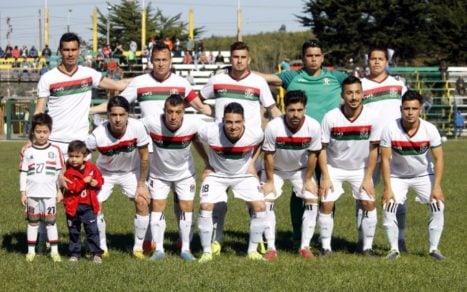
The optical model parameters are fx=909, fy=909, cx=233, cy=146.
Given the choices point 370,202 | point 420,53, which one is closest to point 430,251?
point 370,202

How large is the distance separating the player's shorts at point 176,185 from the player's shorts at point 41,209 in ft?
3.62

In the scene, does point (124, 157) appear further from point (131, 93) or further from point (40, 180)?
point (40, 180)

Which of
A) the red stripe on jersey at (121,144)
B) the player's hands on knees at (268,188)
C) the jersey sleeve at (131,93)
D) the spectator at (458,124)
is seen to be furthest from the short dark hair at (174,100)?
the spectator at (458,124)

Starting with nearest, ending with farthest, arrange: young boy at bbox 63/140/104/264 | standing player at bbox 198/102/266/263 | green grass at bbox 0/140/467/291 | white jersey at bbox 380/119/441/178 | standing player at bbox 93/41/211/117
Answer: green grass at bbox 0/140/467/291
young boy at bbox 63/140/104/264
standing player at bbox 198/102/266/263
white jersey at bbox 380/119/441/178
standing player at bbox 93/41/211/117

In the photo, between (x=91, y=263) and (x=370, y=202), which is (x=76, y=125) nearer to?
(x=91, y=263)

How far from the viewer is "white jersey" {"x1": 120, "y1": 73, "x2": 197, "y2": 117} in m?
10.2

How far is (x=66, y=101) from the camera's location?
10.1 metres

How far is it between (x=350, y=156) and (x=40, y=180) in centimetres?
340

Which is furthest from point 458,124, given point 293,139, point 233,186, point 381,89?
point 233,186

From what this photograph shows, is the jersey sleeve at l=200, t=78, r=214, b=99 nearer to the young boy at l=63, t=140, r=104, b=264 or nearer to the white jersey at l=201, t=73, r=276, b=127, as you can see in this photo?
the white jersey at l=201, t=73, r=276, b=127

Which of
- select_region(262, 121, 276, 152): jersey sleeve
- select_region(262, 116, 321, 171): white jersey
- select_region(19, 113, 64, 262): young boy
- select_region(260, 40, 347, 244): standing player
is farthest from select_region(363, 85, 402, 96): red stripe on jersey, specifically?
select_region(19, 113, 64, 262): young boy

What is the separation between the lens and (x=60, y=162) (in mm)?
9688

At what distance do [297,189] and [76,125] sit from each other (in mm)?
2590

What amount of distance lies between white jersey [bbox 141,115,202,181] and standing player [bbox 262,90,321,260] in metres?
0.84
